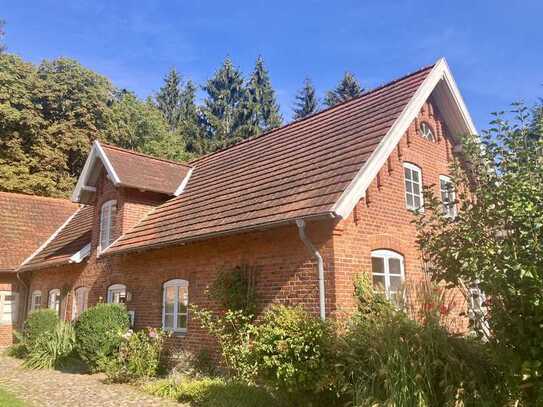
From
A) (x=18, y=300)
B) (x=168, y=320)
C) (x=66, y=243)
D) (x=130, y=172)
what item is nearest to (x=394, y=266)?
(x=168, y=320)

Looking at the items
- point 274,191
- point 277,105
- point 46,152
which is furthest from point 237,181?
point 277,105

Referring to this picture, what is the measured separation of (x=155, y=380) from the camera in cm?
1092

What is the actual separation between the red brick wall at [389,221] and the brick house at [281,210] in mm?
33

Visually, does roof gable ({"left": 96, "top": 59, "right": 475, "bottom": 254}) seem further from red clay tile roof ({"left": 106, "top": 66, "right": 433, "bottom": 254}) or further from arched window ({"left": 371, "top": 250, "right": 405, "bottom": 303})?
arched window ({"left": 371, "top": 250, "right": 405, "bottom": 303})

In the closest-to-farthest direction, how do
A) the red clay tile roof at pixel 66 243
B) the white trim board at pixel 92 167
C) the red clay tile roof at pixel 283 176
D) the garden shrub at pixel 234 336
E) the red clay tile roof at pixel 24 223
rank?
the garden shrub at pixel 234 336 → the red clay tile roof at pixel 283 176 → the white trim board at pixel 92 167 → the red clay tile roof at pixel 66 243 → the red clay tile roof at pixel 24 223

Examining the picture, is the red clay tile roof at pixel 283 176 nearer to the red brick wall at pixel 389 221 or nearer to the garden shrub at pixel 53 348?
the red brick wall at pixel 389 221

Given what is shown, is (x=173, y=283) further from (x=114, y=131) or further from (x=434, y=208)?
(x=114, y=131)

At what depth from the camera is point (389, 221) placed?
Result: 10.8m

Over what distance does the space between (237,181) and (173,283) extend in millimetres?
3339

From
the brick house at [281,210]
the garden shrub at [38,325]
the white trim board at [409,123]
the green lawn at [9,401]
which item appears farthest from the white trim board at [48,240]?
the white trim board at [409,123]

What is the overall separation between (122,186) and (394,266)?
865 centimetres

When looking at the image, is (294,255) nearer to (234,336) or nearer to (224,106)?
(234,336)

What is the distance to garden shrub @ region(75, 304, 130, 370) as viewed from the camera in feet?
38.8

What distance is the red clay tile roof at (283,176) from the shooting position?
10047 mm
